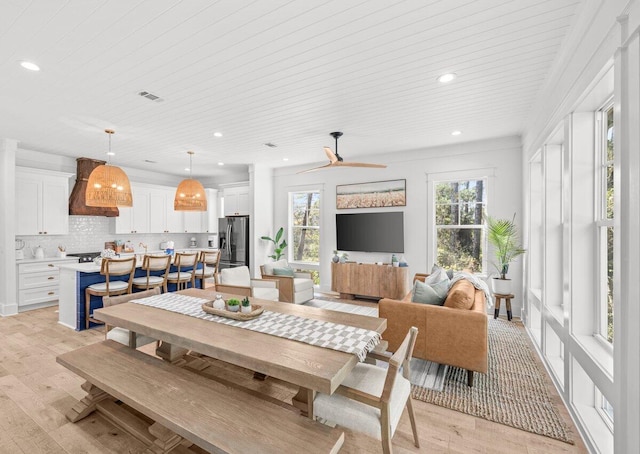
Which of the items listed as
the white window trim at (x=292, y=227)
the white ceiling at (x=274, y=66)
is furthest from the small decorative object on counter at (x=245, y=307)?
the white window trim at (x=292, y=227)

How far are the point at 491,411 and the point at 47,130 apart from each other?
617 cm

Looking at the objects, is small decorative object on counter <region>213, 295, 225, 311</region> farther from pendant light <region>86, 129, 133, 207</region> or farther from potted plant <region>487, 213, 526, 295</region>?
potted plant <region>487, 213, 526, 295</region>

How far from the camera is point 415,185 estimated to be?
213 inches

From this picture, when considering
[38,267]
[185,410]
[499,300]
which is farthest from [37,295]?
[499,300]

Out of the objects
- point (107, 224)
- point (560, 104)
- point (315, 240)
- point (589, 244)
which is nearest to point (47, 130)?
point (107, 224)

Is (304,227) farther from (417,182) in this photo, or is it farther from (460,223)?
(460,223)

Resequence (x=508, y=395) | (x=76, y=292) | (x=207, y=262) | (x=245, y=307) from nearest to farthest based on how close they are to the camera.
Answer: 1. (x=245, y=307)
2. (x=508, y=395)
3. (x=76, y=292)
4. (x=207, y=262)

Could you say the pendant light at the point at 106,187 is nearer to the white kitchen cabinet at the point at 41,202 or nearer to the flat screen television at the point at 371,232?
the white kitchen cabinet at the point at 41,202

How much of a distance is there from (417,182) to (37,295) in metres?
6.80

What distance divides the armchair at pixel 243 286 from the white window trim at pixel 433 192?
2822 mm

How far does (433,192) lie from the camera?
529 cm

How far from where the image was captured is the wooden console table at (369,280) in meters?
5.23

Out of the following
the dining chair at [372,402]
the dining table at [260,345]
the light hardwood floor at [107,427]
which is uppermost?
the dining table at [260,345]

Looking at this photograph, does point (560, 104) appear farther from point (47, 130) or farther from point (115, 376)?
point (47, 130)
